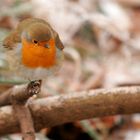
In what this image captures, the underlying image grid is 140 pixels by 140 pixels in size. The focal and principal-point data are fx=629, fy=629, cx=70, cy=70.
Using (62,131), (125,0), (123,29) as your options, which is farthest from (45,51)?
(125,0)

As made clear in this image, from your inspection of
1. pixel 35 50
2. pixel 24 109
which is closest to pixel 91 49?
pixel 24 109

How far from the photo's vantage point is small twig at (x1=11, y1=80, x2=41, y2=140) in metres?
1.87

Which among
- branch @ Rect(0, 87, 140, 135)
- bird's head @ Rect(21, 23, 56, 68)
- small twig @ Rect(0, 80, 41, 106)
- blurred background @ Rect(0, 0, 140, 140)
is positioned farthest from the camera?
blurred background @ Rect(0, 0, 140, 140)

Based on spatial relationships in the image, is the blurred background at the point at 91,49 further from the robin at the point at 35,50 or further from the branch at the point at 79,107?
the robin at the point at 35,50

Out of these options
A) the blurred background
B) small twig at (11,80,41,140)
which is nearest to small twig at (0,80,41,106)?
small twig at (11,80,41,140)

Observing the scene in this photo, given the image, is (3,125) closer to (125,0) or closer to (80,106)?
(80,106)

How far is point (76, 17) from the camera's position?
391cm

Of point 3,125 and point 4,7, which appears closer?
point 3,125

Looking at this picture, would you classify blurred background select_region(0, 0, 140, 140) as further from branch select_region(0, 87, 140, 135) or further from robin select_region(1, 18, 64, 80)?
robin select_region(1, 18, 64, 80)

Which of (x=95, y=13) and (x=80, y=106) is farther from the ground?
(x=95, y=13)

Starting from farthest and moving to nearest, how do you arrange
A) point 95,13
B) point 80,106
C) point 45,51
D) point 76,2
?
1. point 76,2
2. point 95,13
3. point 80,106
4. point 45,51

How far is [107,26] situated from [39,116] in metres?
1.82

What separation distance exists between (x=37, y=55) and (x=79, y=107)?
295 mm

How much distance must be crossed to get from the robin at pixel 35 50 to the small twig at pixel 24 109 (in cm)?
5
